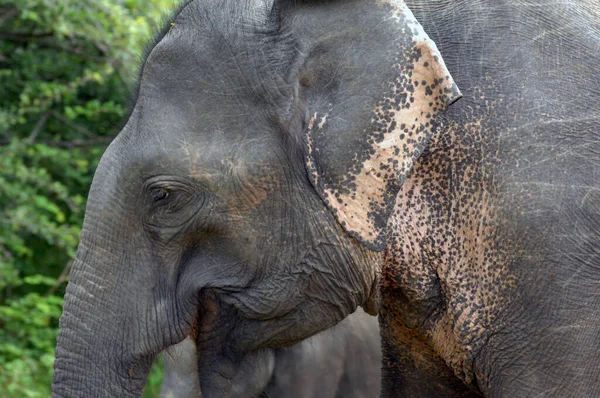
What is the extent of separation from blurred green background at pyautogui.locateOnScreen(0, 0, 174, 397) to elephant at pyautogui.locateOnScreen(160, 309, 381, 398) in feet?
3.48

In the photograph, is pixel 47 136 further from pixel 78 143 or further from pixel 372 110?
pixel 372 110

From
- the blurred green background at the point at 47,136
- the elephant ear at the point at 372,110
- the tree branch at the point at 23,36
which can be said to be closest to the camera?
the elephant ear at the point at 372,110

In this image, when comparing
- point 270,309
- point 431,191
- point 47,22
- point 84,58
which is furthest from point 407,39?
point 84,58

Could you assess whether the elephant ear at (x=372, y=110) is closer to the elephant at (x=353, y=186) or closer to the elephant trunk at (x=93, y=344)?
the elephant at (x=353, y=186)

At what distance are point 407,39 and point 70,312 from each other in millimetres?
963

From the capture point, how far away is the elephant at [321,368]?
15.3ft

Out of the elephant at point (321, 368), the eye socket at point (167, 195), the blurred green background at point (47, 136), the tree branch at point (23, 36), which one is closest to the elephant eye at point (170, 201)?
the eye socket at point (167, 195)

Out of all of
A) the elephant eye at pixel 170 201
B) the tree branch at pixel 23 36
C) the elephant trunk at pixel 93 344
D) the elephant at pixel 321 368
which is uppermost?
the elephant eye at pixel 170 201

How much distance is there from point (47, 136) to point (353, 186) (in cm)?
461

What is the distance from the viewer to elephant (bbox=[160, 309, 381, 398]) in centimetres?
465

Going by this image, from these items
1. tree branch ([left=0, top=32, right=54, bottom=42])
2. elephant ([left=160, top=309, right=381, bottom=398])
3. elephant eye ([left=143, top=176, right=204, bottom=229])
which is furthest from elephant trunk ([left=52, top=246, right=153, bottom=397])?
tree branch ([left=0, top=32, right=54, bottom=42])

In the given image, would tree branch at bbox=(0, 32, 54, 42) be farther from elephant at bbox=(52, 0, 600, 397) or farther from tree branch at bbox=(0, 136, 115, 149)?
elephant at bbox=(52, 0, 600, 397)

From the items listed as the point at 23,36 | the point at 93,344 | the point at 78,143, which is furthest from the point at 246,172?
the point at 23,36

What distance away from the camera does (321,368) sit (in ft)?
15.8
